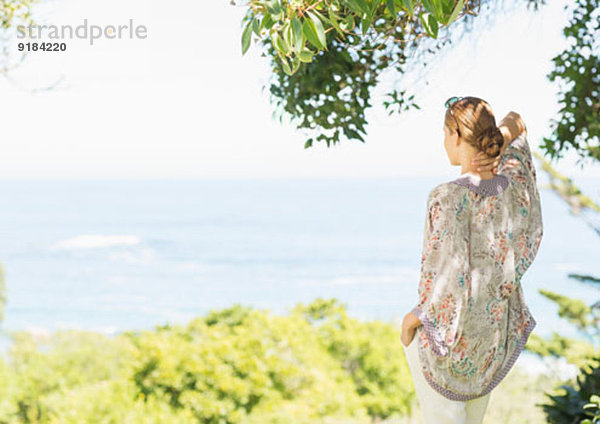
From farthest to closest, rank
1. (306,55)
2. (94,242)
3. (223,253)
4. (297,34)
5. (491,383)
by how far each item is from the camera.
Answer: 1. (94,242)
2. (223,253)
3. (491,383)
4. (306,55)
5. (297,34)

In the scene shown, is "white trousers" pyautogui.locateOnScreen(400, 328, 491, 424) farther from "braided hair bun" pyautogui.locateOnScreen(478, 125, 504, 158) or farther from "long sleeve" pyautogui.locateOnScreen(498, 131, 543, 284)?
"braided hair bun" pyautogui.locateOnScreen(478, 125, 504, 158)

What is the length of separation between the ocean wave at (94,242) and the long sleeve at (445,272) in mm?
32113

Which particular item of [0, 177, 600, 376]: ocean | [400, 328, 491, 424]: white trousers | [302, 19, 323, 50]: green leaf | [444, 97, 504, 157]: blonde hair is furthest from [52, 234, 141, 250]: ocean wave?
[302, 19, 323, 50]: green leaf

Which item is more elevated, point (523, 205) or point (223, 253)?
point (523, 205)

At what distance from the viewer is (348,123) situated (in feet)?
8.91

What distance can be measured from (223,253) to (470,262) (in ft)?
98.6

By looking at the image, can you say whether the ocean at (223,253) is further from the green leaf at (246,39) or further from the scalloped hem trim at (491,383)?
the green leaf at (246,39)

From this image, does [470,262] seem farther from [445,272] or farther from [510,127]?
[510,127]

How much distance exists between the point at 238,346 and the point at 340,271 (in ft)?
78.4

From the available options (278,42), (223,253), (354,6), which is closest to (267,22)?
(278,42)

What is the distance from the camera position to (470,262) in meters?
1.88

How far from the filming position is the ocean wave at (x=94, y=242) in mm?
32741

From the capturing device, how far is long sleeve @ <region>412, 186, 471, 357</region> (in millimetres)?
1836

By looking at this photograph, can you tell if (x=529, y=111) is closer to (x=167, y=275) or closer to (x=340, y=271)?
(x=340, y=271)
